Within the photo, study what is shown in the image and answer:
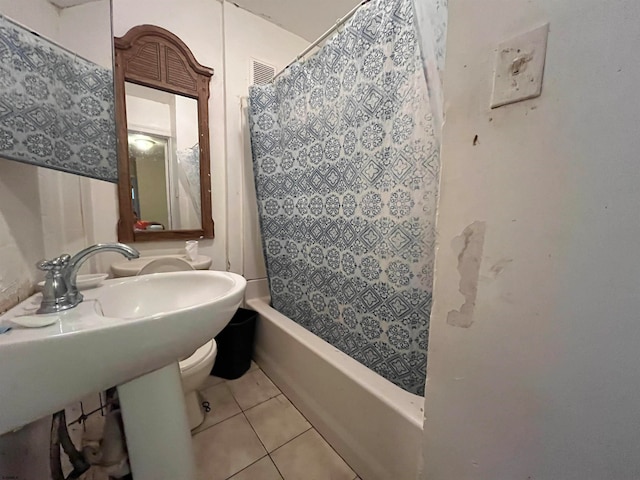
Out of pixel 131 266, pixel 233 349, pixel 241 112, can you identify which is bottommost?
pixel 233 349

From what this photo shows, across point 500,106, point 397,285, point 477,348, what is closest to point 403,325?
point 397,285

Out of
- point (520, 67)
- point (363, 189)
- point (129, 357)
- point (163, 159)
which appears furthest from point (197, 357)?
point (520, 67)

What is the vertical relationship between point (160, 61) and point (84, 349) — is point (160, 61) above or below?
above

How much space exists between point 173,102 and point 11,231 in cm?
107

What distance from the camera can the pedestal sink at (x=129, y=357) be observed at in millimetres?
367

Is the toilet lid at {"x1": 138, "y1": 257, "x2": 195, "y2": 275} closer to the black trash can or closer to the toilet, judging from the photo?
the toilet

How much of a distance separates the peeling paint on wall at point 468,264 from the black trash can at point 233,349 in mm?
1210

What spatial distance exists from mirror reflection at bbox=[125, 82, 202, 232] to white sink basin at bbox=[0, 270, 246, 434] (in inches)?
31.9

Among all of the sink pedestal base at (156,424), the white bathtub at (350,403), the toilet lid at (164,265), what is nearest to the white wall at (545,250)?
the white bathtub at (350,403)

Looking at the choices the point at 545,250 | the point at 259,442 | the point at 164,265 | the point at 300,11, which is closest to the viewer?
the point at 545,250

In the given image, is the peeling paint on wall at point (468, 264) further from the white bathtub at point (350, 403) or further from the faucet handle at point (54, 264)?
the faucet handle at point (54, 264)

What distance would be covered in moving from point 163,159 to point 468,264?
5.05 feet

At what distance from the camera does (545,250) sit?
0.40 meters

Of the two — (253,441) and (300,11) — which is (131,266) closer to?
(253,441)
